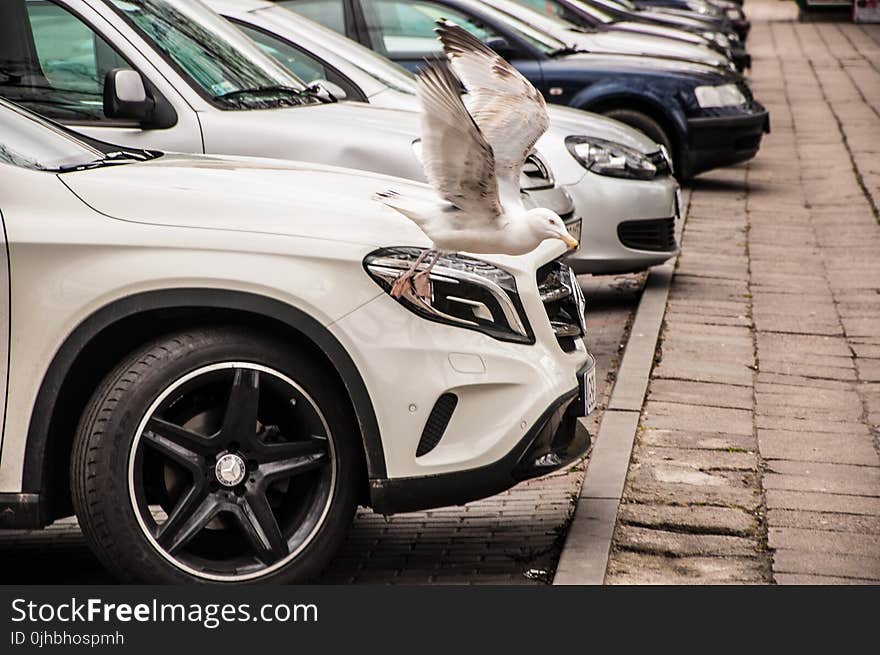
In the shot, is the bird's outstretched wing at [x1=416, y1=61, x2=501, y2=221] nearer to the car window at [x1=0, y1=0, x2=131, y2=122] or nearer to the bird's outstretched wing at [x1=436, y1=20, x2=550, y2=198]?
the bird's outstretched wing at [x1=436, y1=20, x2=550, y2=198]

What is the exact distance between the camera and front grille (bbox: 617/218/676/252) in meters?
8.34

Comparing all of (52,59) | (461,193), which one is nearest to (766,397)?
(461,193)

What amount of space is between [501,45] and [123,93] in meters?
5.43

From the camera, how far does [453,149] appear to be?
424 cm

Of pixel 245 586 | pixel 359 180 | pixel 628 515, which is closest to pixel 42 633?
pixel 245 586

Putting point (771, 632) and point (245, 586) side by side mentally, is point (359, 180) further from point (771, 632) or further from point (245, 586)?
point (771, 632)

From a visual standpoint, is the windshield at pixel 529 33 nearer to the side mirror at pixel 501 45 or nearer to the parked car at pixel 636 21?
the side mirror at pixel 501 45

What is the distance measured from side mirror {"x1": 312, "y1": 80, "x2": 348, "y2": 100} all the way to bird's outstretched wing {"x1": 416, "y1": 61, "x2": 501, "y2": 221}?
2.94 meters

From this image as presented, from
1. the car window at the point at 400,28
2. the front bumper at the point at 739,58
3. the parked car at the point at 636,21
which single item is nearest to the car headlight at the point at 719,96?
the parked car at the point at 636,21

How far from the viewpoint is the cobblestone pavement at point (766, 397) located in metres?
4.69

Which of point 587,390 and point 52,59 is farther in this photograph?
point 52,59

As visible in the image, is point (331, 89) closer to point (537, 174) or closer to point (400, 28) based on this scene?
point (537, 174)

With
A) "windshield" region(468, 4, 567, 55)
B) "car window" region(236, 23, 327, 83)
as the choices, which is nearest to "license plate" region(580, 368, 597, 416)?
"car window" region(236, 23, 327, 83)

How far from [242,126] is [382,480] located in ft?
8.28
